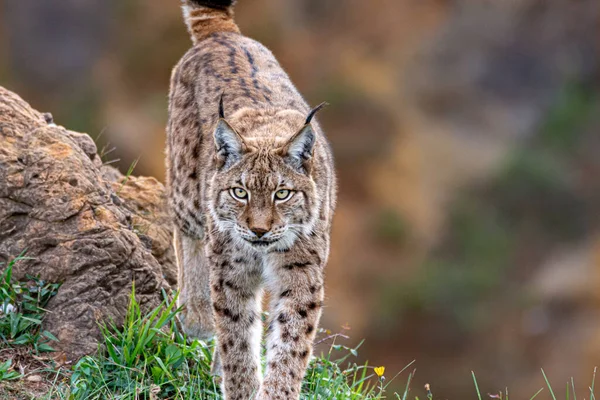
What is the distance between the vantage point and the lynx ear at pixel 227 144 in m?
5.48

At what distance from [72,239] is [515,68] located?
19.6 meters

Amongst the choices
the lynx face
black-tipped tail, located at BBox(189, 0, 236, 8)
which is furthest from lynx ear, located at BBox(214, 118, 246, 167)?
black-tipped tail, located at BBox(189, 0, 236, 8)

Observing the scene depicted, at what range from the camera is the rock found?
19.4ft

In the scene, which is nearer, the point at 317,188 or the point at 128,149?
the point at 317,188

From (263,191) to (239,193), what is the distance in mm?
142

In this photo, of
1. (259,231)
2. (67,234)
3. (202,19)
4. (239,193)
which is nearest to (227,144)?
(239,193)

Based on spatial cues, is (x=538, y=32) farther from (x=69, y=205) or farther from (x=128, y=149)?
(x=69, y=205)

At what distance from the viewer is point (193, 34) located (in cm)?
758

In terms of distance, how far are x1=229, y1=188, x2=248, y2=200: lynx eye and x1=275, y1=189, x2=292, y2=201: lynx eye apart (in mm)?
168

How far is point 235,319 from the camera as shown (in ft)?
Answer: 18.8

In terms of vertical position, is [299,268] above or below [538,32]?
below

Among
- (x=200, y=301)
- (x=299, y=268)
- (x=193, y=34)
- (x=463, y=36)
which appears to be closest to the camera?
(x=299, y=268)

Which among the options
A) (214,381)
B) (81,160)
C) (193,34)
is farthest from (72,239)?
(193,34)

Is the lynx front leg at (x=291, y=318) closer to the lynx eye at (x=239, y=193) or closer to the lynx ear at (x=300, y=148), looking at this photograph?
the lynx eye at (x=239, y=193)
